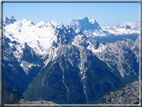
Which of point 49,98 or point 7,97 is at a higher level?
point 7,97

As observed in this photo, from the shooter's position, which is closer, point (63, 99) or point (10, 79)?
point (63, 99)

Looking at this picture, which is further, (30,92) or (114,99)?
(30,92)

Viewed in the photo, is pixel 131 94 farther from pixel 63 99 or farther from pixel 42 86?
pixel 42 86

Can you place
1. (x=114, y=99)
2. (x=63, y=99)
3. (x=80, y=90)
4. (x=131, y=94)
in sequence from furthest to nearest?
1. (x=80, y=90)
2. (x=63, y=99)
3. (x=114, y=99)
4. (x=131, y=94)

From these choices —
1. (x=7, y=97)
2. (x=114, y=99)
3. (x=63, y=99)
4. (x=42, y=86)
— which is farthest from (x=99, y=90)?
(x=7, y=97)

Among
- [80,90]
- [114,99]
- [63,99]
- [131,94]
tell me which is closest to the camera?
[131,94]

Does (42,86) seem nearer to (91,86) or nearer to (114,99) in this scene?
(91,86)

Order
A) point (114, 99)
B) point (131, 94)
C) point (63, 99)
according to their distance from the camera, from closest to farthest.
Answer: point (131, 94) → point (114, 99) → point (63, 99)

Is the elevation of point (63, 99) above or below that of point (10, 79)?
below

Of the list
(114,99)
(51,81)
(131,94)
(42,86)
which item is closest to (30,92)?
(42,86)
